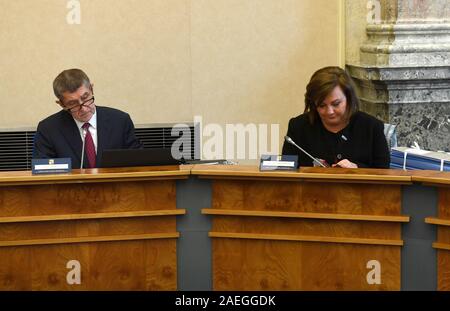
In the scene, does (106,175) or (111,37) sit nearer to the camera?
(106,175)

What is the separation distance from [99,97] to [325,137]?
2.58 m

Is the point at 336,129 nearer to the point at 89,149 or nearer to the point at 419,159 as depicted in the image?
the point at 419,159

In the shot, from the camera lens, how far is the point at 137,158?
174 inches

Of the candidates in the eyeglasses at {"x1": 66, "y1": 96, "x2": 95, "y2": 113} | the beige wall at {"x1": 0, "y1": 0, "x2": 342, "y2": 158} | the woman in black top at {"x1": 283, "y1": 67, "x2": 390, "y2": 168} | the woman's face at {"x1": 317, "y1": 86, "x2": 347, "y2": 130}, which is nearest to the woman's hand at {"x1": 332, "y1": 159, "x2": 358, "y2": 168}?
the woman in black top at {"x1": 283, "y1": 67, "x2": 390, "y2": 168}

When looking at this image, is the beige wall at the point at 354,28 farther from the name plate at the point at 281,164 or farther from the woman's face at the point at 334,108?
the name plate at the point at 281,164

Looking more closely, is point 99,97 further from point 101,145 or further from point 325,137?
point 325,137

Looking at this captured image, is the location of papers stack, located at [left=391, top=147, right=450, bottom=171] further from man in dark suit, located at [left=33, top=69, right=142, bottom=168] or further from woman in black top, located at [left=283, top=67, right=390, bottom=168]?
man in dark suit, located at [left=33, top=69, right=142, bottom=168]

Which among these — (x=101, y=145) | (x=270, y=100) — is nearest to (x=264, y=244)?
(x=101, y=145)

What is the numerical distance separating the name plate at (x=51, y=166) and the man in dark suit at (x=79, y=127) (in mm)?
725

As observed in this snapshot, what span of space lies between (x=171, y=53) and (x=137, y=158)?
2703 millimetres

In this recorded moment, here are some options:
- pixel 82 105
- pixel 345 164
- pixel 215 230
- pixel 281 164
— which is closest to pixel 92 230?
pixel 215 230

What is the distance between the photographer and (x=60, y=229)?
13.8ft

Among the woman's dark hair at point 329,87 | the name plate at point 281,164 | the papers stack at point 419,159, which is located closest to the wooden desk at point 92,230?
the name plate at point 281,164

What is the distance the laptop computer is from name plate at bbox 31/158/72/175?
0.21 m
